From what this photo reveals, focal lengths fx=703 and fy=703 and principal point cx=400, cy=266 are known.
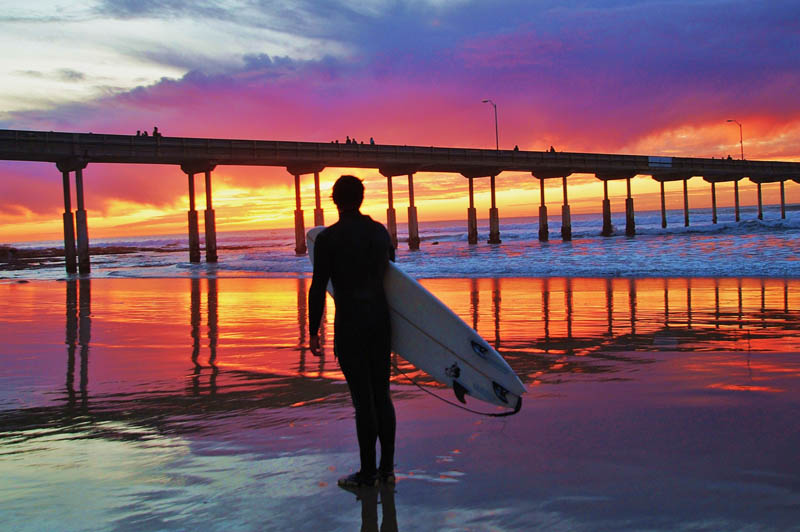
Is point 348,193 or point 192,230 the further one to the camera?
point 192,230

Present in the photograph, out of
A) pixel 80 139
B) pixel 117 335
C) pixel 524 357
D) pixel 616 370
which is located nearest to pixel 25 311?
pixel 117 335

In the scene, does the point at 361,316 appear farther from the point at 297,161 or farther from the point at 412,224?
the point at 412,224

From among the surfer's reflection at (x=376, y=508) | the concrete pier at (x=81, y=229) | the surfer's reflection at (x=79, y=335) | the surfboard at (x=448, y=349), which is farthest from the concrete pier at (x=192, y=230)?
the surfer's reflection at (x=376, y=508)

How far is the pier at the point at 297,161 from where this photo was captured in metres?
32.9

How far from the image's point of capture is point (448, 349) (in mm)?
4152

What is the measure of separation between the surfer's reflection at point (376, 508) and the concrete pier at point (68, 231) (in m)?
31.3

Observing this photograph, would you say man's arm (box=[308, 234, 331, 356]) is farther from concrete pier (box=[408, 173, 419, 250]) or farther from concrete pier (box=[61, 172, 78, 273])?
concrete pier (box=[408, 173, 419, 250])

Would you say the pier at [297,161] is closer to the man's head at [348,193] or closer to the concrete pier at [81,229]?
the concrete pier at [81,229]

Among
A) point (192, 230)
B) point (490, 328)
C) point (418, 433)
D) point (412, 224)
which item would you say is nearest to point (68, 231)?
point (192, 230)

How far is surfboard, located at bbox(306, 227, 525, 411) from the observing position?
4.05 m

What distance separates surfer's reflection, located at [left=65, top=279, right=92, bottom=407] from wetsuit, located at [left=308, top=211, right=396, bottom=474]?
9.79 feet

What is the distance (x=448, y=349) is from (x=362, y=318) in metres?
0.69

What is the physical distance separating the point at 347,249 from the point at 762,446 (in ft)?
8.48

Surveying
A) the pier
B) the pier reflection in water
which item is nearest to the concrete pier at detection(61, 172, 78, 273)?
the pier
